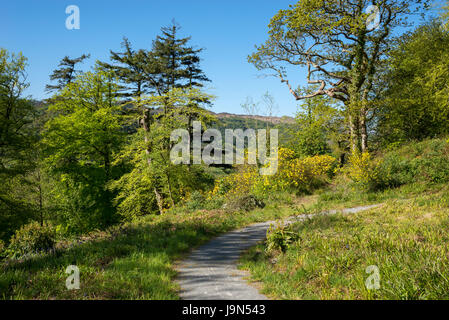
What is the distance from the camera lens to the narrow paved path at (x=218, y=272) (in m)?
4.51

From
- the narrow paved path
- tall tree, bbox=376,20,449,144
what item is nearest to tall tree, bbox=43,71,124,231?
the narrow paved path

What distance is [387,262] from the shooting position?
4.41m

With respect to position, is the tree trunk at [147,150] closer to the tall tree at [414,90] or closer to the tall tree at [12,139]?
the tall tree at [12,139]

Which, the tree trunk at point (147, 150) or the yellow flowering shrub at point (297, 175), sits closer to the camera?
the tree trunk at point (147, 150)

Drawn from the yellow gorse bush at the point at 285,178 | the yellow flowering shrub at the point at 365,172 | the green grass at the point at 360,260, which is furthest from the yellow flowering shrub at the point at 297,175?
the green grass at the point at 360,260

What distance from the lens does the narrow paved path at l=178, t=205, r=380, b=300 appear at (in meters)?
4.51

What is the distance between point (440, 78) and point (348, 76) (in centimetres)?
498

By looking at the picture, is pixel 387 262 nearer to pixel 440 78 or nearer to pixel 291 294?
pixel 291 294

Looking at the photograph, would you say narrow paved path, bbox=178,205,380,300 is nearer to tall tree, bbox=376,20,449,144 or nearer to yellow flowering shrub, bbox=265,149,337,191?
yellow flowering shrub, bbox=265,149,337,191

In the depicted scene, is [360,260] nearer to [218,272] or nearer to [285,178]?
[218,272]

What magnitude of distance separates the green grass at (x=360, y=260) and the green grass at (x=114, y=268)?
6.42ft

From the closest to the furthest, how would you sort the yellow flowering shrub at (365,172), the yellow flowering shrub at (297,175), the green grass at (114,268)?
the green grass at (114,268), the yellow flowering shrub at (365,172), the yellow flowering shrub at (297,175)

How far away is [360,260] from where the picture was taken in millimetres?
4820
